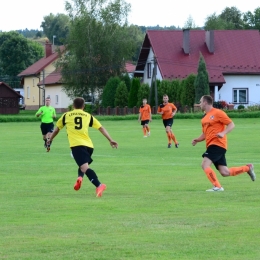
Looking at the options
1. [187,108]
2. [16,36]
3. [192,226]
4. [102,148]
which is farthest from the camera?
[16,36]

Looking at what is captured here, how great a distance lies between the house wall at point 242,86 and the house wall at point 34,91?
130 feet

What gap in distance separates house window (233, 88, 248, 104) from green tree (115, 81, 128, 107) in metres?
10.9

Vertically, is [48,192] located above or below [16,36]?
below

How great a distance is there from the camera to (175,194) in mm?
13008

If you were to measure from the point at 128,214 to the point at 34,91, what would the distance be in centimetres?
10501

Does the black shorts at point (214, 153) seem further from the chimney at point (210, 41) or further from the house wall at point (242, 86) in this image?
the chimney at point (210, 41)

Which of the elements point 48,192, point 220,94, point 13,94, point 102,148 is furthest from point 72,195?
point 13,94

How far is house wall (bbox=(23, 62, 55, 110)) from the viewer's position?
110m

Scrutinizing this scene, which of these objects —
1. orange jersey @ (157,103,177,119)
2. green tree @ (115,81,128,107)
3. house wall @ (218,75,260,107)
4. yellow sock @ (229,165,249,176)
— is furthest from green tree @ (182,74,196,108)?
yellow sock @ (229,165,249,176)

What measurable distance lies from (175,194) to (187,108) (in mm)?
52738

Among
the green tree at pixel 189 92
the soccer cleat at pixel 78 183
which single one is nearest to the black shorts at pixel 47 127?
the soccer cleat at pixel 78 183

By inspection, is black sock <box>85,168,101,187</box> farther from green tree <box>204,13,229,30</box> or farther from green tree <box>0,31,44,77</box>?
green tree <box>0,31,44,77</box>

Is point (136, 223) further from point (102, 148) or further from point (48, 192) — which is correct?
point (102, 148)

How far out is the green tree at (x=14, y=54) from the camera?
12369 cm
